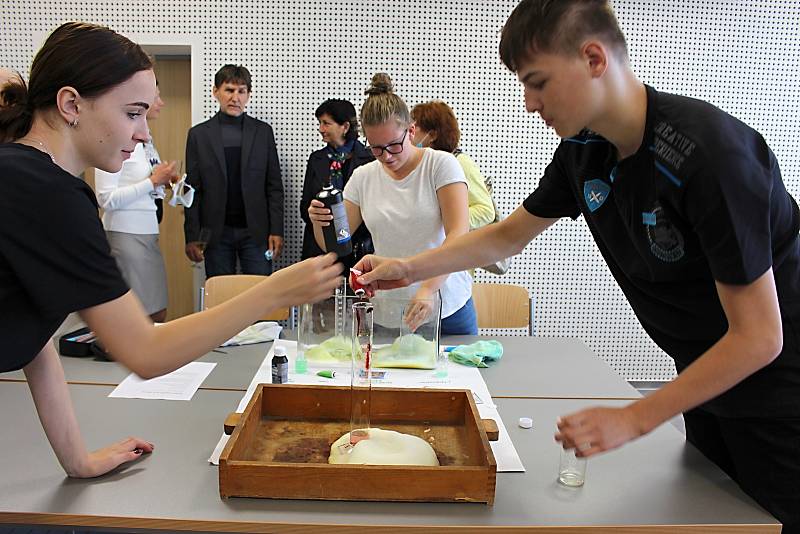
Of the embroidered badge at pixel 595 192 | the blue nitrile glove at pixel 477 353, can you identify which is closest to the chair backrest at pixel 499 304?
the blue nitrile glove at pixel 477 353

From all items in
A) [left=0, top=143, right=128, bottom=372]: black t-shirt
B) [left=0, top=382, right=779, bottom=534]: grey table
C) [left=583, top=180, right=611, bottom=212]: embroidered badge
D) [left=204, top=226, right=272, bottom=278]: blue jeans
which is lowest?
[left=0, top=382, right=779, bottom=534]: grey table

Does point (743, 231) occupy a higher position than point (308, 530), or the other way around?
point (743, 231)

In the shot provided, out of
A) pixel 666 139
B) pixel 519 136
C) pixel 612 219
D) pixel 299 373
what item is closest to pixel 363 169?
pixel 299 373

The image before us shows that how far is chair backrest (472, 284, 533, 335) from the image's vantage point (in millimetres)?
2842

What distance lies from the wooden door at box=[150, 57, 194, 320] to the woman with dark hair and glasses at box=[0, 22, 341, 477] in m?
3.46

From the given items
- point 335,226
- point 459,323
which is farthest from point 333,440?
point 459,323

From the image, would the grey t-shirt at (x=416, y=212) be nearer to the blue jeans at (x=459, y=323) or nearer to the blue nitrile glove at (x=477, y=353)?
the blue jeans at (x=459, y=323)

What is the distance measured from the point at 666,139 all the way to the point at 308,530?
95 centimetres

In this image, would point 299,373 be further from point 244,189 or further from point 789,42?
point 789,42

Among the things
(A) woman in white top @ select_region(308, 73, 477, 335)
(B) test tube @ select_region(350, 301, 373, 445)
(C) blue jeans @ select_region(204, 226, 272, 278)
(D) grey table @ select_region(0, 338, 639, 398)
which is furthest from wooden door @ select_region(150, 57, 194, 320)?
(B) test tube @ select_region(350, 301, 373, 445)

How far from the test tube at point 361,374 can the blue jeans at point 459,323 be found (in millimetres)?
616

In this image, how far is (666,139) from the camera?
3.60ft

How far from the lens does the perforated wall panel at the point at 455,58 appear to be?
4.03 metres

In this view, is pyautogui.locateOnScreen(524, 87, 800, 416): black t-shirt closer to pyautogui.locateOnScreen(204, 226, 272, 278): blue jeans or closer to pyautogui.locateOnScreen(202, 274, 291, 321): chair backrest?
pyautogui.locateOnScreen(202, 274, 291, 321): chair backrest
